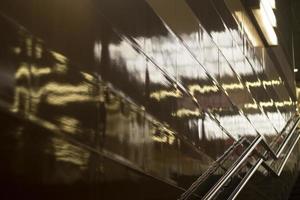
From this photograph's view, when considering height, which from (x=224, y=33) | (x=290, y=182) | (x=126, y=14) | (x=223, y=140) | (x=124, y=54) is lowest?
(x=290, y=182)

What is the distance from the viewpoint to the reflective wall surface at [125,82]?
2.37 m

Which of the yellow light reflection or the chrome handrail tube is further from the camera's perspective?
the yellow light reflection

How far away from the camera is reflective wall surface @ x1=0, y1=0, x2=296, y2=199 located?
2.37 m

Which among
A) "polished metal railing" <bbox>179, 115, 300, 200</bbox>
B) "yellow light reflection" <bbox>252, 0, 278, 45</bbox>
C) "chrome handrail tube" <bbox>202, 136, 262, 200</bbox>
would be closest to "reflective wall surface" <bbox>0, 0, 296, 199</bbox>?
"polished metal railing" <bbox>179, 115, 300, 200</bbox>

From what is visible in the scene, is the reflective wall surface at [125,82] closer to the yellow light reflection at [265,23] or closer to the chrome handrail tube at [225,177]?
the chrome handrail tube at [225,177]

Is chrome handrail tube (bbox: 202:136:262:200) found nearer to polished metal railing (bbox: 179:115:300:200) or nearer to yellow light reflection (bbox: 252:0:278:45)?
polished metal railing (bbox: 179:115:300:200)

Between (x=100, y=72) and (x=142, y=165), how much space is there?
0.75 meters

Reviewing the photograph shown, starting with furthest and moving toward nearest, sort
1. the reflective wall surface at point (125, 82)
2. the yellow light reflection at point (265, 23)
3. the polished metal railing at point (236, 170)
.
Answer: the yellow light reflection at point (265, 23)
the polished metal railing at point (236, 170)
the reflective wall surface at point (125, 82)

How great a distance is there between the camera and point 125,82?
334 cm

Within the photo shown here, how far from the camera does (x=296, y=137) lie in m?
9.31

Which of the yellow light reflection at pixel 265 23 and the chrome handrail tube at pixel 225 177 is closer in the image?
the chrome handrail tube at pixel 225 177

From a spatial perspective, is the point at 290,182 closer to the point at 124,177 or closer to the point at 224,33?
the point at 224,33

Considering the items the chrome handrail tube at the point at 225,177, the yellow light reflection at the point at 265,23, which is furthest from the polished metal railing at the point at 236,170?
the yellow light reflection at the point at 265,23

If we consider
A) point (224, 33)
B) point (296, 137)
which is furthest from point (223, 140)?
point (296, 137)
